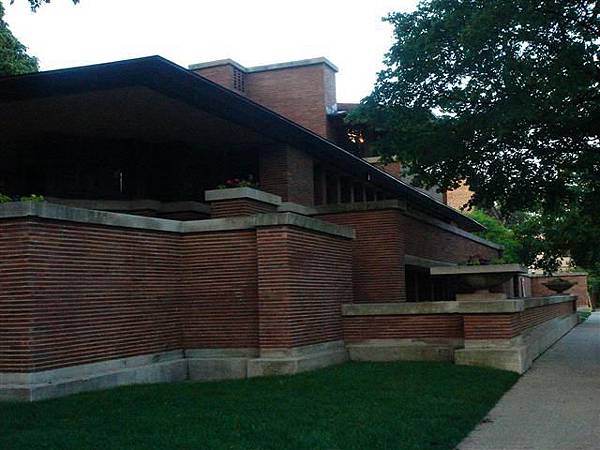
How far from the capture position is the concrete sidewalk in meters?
7.37

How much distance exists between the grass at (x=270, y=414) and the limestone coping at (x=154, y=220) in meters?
2.51

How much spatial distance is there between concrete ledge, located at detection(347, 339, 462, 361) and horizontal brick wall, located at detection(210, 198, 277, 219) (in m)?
3.47

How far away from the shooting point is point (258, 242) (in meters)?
12.5

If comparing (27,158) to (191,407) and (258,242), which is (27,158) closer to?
(258,242)

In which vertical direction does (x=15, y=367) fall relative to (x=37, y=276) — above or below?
below

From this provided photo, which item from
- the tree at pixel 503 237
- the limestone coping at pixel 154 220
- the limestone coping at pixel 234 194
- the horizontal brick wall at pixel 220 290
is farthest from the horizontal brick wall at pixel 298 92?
the tree at pixel 503 237

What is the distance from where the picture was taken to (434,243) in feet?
75.8

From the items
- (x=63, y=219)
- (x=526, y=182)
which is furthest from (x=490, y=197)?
(x=63, y=219)

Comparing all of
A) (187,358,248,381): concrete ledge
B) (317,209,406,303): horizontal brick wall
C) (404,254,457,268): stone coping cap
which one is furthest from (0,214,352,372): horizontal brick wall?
(404,254,457,268): stone coping cap

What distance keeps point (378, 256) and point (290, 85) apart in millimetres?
13914

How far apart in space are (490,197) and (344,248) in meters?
4.96

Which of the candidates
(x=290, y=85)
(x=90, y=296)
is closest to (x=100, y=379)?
(x=90, y=296)

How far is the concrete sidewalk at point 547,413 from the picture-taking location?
290 inches

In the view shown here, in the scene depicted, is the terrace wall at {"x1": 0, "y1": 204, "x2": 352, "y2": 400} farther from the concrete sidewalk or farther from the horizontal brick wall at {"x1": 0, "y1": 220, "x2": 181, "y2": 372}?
the concrete sidewalk
